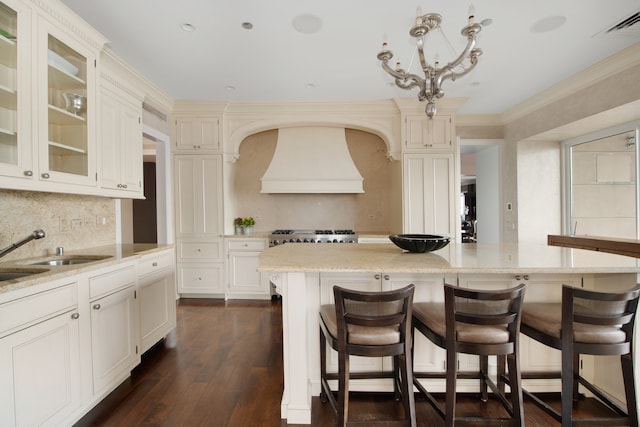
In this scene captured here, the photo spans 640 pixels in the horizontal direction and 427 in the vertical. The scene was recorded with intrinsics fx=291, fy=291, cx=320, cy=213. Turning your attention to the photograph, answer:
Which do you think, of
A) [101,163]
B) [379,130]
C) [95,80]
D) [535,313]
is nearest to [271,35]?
[95,80]

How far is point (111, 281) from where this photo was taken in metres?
1.93

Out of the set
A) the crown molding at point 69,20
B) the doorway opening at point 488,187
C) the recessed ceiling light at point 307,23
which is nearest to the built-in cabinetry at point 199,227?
the crown molding at point 69,20

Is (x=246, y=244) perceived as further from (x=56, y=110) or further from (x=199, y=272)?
(x=56, y=110)

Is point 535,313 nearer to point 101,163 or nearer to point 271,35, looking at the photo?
point 271,35

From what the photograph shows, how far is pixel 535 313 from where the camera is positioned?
1592mm

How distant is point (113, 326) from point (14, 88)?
155cm

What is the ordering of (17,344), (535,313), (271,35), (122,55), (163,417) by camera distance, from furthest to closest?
(122,55)
(271,35)
(163,417)
(535,313)
(17,344)

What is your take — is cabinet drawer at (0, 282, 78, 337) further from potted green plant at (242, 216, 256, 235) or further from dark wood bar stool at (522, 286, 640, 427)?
potted green plant at (242, 216, 256, 235)

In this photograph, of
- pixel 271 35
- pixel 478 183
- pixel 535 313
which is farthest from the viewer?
pixel 478 183

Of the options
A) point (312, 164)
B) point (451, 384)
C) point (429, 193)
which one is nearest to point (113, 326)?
point (451, 384)

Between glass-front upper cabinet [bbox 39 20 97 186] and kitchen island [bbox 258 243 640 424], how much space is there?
1505 mm

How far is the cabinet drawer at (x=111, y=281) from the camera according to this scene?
1.78 meters

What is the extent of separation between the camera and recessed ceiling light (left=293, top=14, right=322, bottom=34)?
227cm

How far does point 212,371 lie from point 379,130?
139 inches
